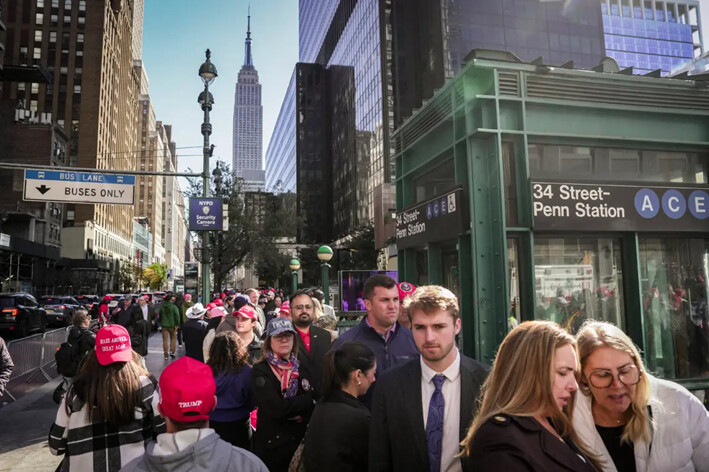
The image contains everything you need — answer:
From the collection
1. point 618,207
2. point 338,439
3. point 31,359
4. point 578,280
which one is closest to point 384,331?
point 338,439

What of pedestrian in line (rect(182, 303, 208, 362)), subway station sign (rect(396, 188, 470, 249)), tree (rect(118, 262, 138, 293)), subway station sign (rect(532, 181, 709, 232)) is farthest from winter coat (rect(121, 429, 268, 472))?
tree (rect(118, 262, 138, 293))

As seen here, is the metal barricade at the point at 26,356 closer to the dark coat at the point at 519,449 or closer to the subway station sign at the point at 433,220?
the subway station sign at the point at 433,220

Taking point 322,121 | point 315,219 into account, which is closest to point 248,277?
point 315,219

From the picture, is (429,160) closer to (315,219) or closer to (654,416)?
(654,416)

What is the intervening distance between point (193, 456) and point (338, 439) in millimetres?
1147

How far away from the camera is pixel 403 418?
2.78 m

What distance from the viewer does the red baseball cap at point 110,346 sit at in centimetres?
309

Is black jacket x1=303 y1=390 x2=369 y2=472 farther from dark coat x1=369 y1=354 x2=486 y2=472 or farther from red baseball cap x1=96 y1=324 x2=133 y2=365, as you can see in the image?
red baseball cap x1=96 y1=324 x2=133 y2=365

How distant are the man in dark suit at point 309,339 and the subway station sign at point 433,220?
9.86 ft

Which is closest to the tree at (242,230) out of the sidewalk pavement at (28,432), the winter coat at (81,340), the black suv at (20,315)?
the black suv at (20,315)

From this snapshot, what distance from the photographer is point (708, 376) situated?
7.55 m

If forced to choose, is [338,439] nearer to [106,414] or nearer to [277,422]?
[277,422]

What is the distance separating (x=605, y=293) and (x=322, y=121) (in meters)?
83.0

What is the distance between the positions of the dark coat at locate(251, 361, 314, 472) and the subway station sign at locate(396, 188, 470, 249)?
172 inches
